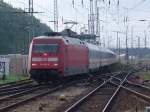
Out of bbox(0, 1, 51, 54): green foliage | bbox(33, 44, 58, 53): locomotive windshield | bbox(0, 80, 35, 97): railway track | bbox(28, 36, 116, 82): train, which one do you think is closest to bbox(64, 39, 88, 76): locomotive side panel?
bbox(28, 36, 116, 82): train

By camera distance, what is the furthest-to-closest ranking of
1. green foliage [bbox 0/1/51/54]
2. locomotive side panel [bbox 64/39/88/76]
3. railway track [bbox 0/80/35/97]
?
green foliage [bbox 0/1/51/54] < locomotive side panel [bbox 64/39/88/76] < railway track [bbox 0/80/35/97]

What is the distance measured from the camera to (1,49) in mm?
78125

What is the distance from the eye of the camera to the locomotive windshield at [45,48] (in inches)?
1222

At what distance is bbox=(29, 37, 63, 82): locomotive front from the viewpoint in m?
30.6

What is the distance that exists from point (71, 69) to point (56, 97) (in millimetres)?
11072

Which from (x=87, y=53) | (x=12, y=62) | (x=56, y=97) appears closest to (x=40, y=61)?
(x=56, y=97)

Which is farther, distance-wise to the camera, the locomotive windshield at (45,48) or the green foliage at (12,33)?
the green foliage at (12,33)

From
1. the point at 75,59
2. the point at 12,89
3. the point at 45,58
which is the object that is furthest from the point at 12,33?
the point at 12,89

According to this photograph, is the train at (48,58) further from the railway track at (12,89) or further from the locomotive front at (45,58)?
the railway track at (12,89)

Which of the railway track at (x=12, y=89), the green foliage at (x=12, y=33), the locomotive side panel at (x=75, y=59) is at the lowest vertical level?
the railway track at (x=12, y=89)

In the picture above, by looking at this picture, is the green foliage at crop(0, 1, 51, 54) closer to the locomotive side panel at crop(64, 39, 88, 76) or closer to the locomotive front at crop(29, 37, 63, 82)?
the locomotive side panel at crop(64, 39, 88, 76)

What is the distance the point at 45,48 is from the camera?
3108 cm

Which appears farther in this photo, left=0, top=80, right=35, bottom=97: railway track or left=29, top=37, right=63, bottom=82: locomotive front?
left=29, top=37, right=63, bottom=82: locomotive front

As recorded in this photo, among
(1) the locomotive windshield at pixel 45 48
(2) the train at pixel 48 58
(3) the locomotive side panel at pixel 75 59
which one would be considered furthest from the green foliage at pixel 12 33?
(1) the locomotive windshield at pixel 45 48
